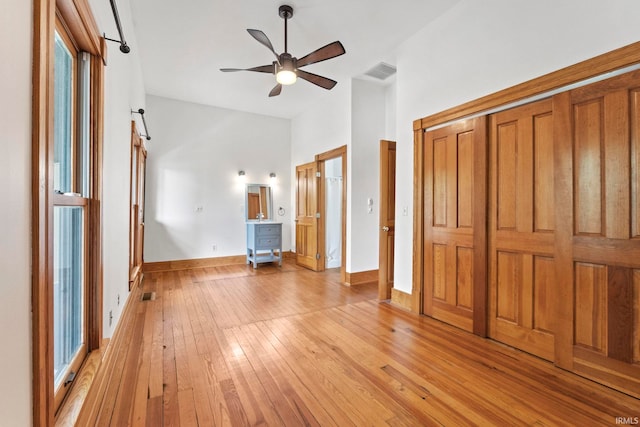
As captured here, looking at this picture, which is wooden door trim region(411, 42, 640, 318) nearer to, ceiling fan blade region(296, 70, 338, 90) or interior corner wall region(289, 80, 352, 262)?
ceiling fan blade region(296, 70, 338, 90)

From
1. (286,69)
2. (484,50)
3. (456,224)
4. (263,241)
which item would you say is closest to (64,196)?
(286,69)

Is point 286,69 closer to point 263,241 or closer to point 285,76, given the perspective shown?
point 285,76

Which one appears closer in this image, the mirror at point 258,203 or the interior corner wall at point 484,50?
the interior corner wall at point 484,50

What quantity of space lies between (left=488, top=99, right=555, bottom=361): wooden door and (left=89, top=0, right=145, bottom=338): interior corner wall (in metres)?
2.94

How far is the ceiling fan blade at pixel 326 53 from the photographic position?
2.63 metres

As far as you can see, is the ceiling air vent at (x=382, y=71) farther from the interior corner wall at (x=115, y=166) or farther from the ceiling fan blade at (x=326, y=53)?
the interior corner wall at (x=115, y=166)

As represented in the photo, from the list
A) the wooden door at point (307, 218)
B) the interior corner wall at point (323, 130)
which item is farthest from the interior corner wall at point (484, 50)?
the wooden door at point (307, 218)

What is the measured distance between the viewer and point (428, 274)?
9.96 feet

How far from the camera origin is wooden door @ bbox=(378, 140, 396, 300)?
362 cm

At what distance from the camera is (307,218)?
5.53m

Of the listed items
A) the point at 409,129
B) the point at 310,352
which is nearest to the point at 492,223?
the point at 409,129

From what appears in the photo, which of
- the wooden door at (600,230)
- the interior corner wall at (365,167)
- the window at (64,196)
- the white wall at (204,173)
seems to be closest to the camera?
the window at (64,196)

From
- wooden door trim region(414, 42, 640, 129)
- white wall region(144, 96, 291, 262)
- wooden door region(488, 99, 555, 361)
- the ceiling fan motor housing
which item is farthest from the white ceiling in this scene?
wooden door region(488, 99, 555, 361)

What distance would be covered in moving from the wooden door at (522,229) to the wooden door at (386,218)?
1328 millimetres
